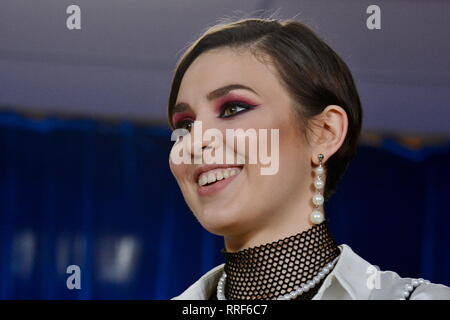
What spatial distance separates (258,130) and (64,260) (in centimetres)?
76

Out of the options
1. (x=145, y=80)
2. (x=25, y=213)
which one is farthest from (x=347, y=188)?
(x=25, y=213)

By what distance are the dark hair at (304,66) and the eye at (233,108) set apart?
8 centimetres

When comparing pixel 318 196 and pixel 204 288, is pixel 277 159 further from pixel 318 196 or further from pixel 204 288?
pixel 204 288

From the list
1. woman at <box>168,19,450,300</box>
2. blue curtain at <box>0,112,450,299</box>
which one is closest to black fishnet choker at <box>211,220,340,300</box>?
woman at <box>168,19,450,300</box>

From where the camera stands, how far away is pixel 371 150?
1691 millimetres

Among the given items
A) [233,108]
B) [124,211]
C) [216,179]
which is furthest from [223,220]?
[124,211]

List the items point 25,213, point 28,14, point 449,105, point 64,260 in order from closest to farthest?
point 449,105, point 28,14, point 64,260, point 25,213

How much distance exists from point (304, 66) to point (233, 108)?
0.46ft

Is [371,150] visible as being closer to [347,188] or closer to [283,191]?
[347,188]

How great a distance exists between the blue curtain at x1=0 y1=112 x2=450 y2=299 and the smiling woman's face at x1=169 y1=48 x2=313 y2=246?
1.47ft

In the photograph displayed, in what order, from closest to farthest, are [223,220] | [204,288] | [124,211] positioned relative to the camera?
[223,220] < [204,288] < [124,211]

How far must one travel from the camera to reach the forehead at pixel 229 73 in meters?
1.23

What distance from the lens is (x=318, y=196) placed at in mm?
1217
